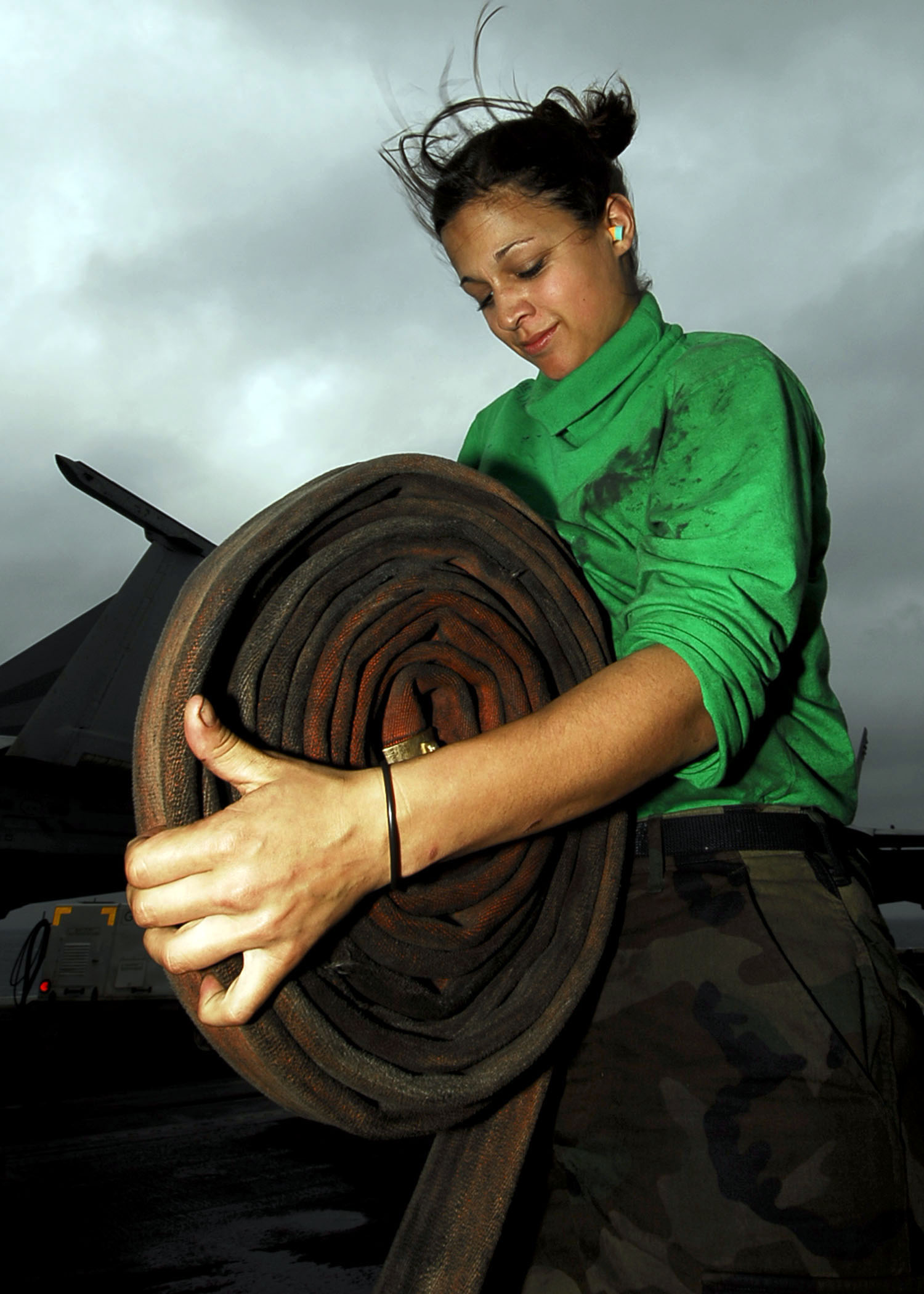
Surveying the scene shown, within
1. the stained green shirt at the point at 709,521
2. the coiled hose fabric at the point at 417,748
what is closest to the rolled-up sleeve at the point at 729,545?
the stained green shirt at the point at 709,521

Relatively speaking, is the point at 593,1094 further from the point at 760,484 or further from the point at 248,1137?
the point at 248,1137

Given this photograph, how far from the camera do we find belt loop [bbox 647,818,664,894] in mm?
1139

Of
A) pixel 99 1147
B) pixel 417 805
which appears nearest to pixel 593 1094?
pixel 417 805

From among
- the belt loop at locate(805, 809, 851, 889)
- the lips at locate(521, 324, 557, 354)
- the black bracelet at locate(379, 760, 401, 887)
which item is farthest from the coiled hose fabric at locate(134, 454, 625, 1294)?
the lips at locate(521, 324, 557, 354)

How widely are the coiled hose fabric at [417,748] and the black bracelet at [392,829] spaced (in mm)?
170

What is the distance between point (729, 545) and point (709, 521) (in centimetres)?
4

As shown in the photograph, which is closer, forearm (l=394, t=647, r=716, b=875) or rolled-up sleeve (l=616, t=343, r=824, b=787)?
forearm (l=394, t=647, r=716, b=875)

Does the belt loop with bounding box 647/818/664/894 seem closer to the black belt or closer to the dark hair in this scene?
the black belt

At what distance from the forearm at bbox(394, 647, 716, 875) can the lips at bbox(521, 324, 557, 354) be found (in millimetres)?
623

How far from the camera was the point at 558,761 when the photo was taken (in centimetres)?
80

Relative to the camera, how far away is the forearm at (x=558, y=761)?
749 millimetres

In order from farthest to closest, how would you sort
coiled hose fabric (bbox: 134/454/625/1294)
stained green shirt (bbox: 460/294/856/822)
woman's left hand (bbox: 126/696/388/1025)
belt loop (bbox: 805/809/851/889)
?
1. belt loop (bbox: 805/809/851/889)
2. stained green shirt (bbox: 460/294/856/822)
3. coiled hose fabric (bbox: 134/454/625/1294)
4. woman's left hand (bbox: 126/696/388/1025)

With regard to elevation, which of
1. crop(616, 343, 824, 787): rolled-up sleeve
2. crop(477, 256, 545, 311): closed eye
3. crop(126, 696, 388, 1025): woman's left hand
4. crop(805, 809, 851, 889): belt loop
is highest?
crop(477, 256, 545, 311): closed eye

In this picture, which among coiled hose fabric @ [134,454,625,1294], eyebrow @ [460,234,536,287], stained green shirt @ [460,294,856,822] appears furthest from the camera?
eyebrow @ [460,234,536,287]
